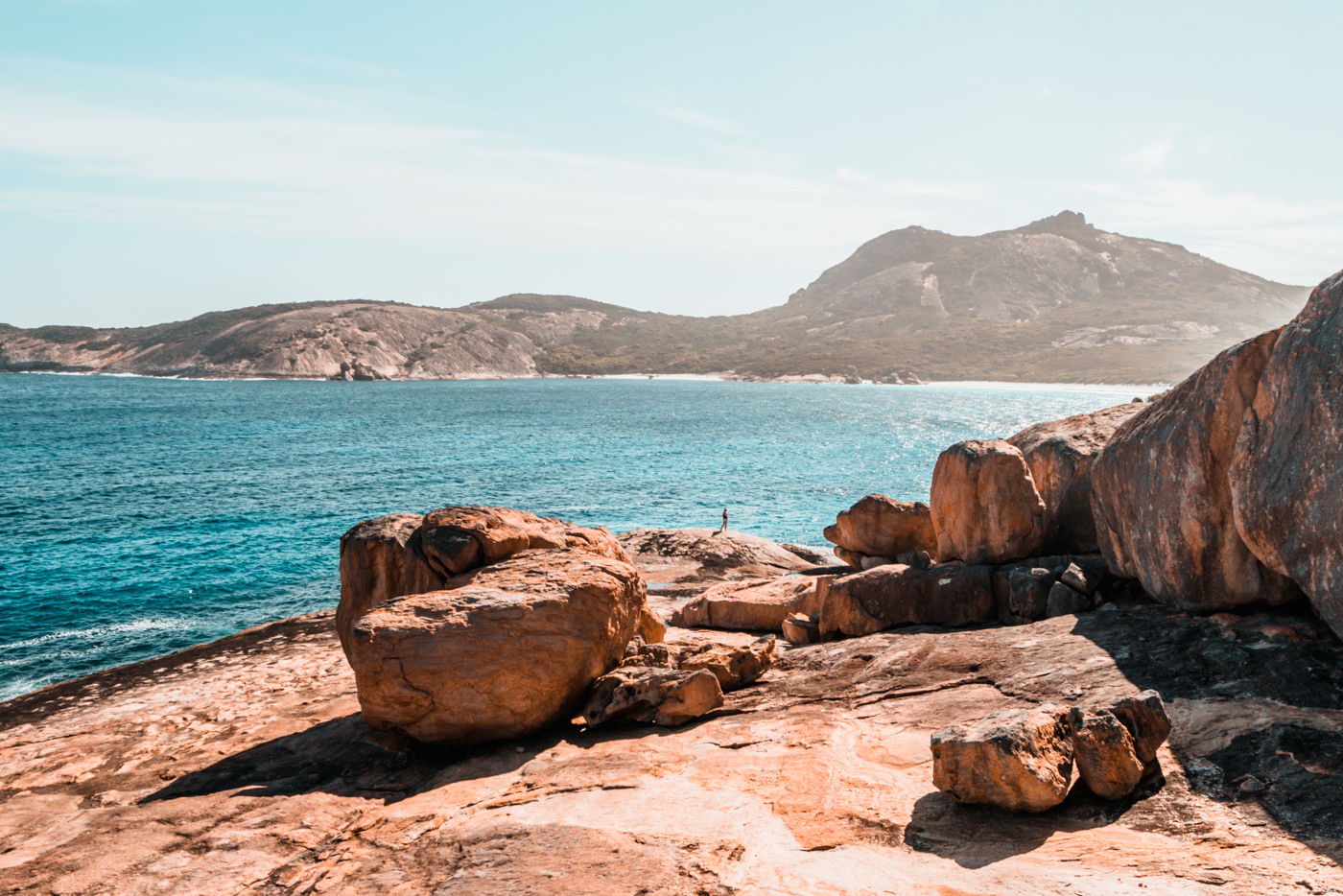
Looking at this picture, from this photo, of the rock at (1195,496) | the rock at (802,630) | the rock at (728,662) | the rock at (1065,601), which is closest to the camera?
the rock at (1195,496)

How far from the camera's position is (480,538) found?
41.7ft

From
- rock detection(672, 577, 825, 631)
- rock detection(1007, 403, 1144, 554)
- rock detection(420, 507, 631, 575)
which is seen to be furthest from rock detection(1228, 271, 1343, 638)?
rock detection(420, 507, 631, 575)

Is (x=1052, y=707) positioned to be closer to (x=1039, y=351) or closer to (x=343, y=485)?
(x=343, y=485)

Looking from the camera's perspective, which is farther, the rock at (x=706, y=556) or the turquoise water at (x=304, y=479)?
the rock at (x=706, y=556)

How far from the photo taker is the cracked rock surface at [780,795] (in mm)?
6441

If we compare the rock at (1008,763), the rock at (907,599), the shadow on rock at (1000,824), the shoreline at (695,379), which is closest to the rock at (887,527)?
the rock at (907,599)

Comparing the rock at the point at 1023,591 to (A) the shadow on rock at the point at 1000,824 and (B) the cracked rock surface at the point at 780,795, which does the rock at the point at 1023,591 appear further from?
(A) the shadow on rock at the point at 1000,824

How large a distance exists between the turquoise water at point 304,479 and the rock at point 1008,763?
19.6 metres

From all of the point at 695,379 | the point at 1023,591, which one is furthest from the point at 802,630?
the point at 695,379

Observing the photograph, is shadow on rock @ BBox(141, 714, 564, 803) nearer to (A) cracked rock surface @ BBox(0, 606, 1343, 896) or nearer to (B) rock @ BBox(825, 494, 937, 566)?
(A) cracked rock surface @ BBox(0, 606, 1343, 896)

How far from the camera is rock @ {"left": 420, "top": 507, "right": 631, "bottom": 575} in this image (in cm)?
1256

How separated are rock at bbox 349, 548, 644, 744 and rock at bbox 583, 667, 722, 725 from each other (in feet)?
1.96

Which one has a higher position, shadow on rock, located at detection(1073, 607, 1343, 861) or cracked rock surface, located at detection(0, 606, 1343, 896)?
shadow on rock, located at detection(1073, 607, 1343, 861)

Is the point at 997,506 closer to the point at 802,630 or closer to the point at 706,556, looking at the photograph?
the point at 802,630
